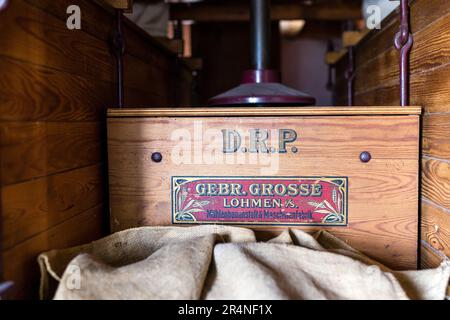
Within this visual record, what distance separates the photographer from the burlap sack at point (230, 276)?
34.3 inches

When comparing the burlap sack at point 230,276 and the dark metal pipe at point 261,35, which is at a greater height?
the dark metal pipe at point 261,35

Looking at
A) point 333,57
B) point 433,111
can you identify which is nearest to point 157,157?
point 433,111

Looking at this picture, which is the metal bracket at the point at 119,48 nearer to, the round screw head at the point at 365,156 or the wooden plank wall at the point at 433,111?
the round screw head at the point at 365,156

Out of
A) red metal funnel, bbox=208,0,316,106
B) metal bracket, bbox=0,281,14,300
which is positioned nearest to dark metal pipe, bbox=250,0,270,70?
red metal funnel, bbox=208,0,316,106

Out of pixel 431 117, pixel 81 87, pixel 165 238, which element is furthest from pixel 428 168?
pixel 81 87

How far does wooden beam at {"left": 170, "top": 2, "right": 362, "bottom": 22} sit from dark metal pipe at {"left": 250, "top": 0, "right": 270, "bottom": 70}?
4.15ft

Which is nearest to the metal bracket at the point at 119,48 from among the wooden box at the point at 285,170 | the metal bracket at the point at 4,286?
the wooden box at the point at 285,170

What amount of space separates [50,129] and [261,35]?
45.7 inches

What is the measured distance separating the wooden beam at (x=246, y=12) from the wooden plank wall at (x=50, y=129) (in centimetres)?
190

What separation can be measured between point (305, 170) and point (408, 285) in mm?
412

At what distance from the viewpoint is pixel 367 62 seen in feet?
6.72

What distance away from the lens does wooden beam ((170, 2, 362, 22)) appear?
10.3 ft

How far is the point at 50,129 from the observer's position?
1.02 m

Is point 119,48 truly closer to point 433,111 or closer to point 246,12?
point 433,111
